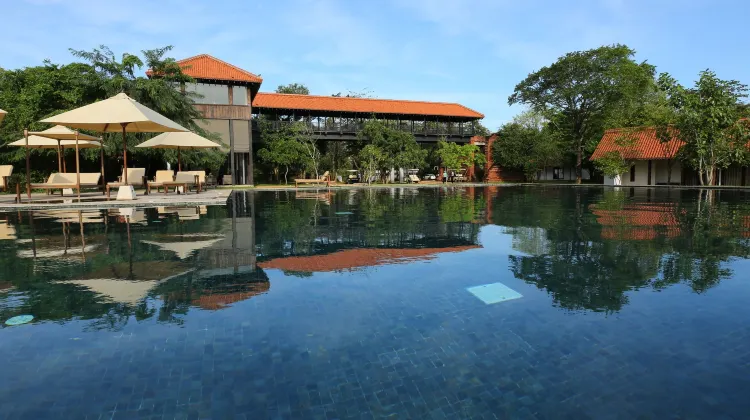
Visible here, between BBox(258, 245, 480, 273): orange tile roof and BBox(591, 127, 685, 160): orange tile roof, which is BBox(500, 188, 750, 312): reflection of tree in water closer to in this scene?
BBox(258, 245, 480, 273): orange tile roof

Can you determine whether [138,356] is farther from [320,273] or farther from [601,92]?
[601,92]

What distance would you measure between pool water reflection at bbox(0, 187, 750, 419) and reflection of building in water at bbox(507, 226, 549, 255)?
0.06 meters

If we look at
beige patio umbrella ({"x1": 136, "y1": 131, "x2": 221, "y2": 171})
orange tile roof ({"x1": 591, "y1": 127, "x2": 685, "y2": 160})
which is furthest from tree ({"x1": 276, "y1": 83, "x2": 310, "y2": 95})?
beige patio umbrella ({"x1": 136, "y1": 131, "x2": 221, "y2": 171})

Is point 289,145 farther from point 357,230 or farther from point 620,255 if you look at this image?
point 620,255

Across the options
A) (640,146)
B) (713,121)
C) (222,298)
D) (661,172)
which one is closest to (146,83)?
(222,298)

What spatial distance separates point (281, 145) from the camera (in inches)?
1086

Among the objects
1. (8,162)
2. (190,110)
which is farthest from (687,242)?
(8,162)

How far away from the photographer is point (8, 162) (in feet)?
68.1

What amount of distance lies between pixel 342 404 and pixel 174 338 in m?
1.23

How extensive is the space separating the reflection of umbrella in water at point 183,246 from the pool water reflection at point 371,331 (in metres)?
0.03

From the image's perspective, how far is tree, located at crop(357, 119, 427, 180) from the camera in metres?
30.0

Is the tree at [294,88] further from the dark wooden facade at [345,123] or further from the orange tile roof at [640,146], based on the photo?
the orange tile roof at [640,146]

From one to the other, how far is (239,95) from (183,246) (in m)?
22.6

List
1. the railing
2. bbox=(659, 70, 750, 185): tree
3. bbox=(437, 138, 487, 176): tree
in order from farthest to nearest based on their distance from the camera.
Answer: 1. bbox=(437, 138, 487, 176): tree
2. the railing
3. bbox=(659, 70, 750, 185): tree
